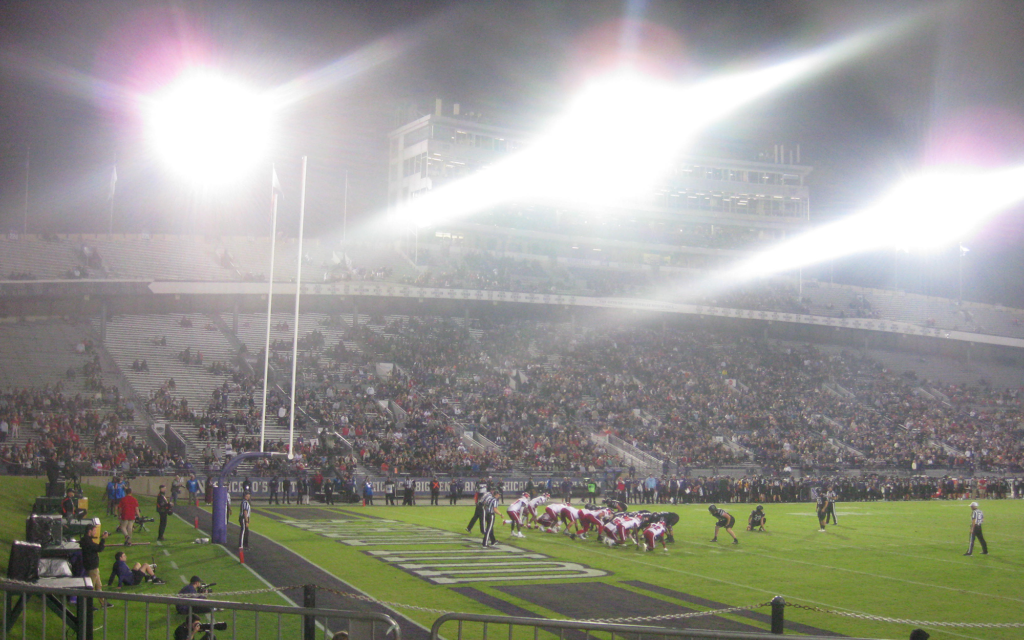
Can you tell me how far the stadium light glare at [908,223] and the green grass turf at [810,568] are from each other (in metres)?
48.0

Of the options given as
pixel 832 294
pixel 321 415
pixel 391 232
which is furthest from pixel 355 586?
pixel 832 294

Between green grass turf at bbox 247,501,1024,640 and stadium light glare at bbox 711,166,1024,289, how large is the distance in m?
48.0

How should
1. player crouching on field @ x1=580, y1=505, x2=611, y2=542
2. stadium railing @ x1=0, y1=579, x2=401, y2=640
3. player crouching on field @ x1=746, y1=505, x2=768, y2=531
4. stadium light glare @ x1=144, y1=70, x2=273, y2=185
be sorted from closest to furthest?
stadium railing @ x1=0, y1=579, x2=401, y2=640 → player crouching on field @ x1=580, y1=505, x2=611, y2=542 → player crouching on field @ x1=746, y1=505, x2=768, y2=531 → stadium light glare @ x1=144, y1=70, x2=273, y2=185

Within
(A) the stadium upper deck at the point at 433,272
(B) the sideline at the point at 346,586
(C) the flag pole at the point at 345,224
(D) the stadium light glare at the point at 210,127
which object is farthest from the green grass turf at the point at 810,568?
(C) the flag pole at the point at 345,224

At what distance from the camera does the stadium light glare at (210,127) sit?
56.4 m

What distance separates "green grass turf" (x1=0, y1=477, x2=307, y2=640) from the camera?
40.4ft

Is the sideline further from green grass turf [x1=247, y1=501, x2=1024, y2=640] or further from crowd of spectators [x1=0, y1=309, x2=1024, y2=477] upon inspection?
crowd of spectators [x1=0, y1=309, x2=1024, y2=477]

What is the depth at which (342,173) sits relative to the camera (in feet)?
245

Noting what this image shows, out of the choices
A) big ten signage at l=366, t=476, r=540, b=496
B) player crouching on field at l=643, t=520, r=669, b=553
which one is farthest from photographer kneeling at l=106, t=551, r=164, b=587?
big ten signage at l=366, t=476, r=540, b=496

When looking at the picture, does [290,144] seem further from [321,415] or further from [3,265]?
[321,415]

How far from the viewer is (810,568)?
20.0 meters

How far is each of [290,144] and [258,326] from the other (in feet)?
77.2

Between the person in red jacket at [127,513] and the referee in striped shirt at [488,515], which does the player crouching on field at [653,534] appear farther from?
the person in red jacket at [127,513]

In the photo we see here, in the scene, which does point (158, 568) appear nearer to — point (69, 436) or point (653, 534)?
point (653, 534)
